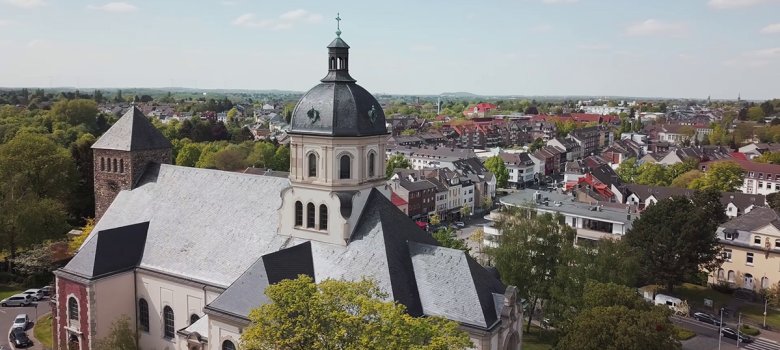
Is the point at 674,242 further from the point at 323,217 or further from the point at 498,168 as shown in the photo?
the point at 498,168

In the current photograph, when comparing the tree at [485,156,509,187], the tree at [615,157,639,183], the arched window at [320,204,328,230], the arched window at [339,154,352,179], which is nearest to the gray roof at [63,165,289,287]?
the arched window at [320,204,328,230]

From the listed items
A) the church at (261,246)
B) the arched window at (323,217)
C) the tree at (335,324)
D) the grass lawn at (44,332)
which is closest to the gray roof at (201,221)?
the church at (261,246)

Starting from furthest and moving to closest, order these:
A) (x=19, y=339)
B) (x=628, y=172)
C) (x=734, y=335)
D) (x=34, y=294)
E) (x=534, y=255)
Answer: (x=628, y=172) → (x=34, y=294) → (x=734, y=335) → (x=534, y=255) → (x=19, y=339)

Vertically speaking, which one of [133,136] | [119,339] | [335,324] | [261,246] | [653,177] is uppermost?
[133,136]

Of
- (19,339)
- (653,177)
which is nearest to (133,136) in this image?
(19,339)

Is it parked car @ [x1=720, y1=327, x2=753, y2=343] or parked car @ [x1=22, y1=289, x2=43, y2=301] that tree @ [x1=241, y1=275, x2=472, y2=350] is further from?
parked car @ [x1=22, y1=289, x2=43, y2=301]

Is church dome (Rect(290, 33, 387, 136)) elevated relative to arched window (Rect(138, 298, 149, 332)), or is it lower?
elevated

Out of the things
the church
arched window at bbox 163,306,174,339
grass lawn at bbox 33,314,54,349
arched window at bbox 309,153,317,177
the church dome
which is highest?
the church dome

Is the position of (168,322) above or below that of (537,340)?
above
